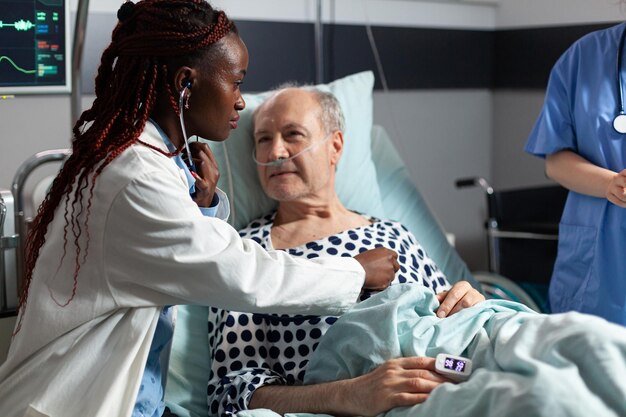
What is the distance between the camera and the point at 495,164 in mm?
4215

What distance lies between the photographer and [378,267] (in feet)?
6.22

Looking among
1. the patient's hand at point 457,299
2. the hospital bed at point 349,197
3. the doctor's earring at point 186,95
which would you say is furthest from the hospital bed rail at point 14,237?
the patient's hand at point 457,299

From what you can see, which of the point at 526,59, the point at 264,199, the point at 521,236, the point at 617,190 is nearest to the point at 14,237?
the point at 264,199

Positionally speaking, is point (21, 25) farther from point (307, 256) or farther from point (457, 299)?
point (457, 299)

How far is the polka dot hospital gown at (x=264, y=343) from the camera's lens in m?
2.05

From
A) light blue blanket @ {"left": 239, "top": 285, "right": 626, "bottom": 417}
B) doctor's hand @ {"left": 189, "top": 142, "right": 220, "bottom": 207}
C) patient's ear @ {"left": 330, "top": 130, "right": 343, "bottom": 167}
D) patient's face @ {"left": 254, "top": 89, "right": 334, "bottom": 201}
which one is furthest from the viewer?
patient's ear @ {"left": 330, "top": 130, "right": 343, "bottom": 167}

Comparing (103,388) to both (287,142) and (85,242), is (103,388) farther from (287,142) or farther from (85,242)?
(287,142)

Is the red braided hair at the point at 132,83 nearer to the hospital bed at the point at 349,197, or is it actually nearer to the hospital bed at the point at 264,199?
the hospital bed at the point at 264,199

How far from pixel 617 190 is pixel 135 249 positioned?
48.2 inches

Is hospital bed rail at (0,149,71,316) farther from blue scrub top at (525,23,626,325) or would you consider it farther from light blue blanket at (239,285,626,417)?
blue scrub top at (525,23,626,325)

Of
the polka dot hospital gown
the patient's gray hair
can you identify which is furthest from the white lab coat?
the patient's gray hair

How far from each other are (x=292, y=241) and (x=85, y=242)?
0.88 m

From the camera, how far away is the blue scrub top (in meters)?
2.31

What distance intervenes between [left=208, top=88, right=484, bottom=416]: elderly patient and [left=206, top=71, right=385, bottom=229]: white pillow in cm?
7
